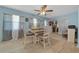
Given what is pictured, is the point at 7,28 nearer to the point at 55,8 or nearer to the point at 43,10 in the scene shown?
the point at 43,10

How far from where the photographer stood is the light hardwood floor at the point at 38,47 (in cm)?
229

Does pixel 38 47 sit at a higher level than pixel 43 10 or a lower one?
lower

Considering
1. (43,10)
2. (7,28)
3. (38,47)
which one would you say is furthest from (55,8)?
(7,28)

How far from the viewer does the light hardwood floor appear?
2295 millimetres

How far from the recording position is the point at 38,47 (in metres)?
2.35

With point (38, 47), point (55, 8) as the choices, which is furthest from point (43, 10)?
point (38, 47)

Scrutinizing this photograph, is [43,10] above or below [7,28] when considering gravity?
above

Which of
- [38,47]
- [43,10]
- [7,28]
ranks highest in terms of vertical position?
[43,10]

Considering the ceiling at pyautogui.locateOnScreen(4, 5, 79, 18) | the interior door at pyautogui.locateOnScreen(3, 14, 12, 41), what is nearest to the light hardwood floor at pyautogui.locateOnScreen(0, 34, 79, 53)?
the interior door at pyautogui.locateOnScreen(3, 14, 12, 41)

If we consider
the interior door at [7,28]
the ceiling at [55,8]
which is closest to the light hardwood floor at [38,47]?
the interior door at [7,28]

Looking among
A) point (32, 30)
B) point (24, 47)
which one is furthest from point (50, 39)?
point (24, 47)

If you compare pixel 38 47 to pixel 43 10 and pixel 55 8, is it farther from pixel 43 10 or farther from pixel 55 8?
pixel 55 8

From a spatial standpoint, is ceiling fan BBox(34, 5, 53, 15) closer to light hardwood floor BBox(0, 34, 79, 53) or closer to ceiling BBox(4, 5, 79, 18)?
ceiling BBox(4, 5, 79, 18)

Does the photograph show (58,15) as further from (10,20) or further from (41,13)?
(10,20)
